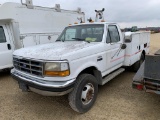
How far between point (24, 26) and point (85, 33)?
310 cm

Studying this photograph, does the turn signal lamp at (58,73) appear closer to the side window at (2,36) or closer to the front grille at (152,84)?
the front grille at (152,84)

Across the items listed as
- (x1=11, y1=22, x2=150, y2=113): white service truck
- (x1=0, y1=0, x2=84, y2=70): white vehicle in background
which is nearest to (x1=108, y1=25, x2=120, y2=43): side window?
(x1=11, y1=22, x2=150, y2=113): white service truck

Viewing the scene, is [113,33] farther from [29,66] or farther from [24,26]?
[24,26]

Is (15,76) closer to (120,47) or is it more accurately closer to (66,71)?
(66,71)

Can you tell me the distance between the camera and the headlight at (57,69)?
2.96 metres

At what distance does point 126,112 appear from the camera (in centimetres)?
350

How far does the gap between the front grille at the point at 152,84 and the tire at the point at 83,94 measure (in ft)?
3.64

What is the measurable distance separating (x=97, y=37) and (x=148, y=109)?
2092 millimetres

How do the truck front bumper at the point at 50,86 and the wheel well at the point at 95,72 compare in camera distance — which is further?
the wheel well at the point at 95,72

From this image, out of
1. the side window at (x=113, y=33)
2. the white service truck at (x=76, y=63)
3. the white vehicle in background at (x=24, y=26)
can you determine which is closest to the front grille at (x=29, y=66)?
the white service truck at (x=76, y=63)

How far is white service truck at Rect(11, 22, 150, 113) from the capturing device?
302 cm

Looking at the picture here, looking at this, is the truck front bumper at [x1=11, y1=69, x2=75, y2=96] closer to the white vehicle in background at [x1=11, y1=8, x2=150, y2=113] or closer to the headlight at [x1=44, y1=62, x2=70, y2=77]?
the white vehicle in background at [x1=11, y1=8, x2=150, y2=113]

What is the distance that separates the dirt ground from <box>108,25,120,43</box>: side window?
1.44 m

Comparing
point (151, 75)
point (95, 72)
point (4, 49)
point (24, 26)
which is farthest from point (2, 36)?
point (151, 75)
